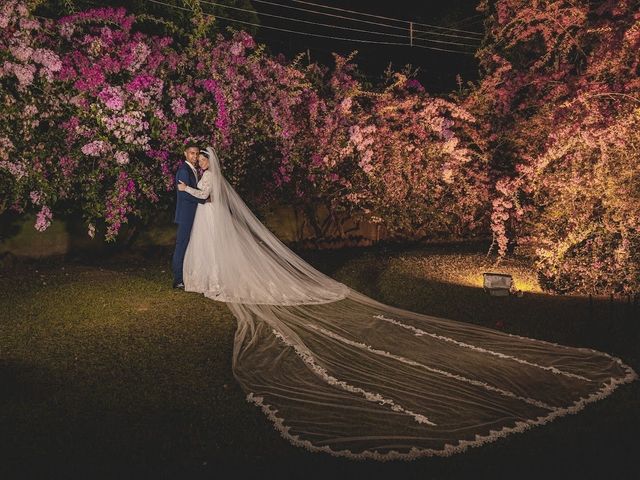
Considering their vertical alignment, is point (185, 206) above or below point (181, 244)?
above

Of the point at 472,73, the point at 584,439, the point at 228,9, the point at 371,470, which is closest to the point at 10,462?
the point at 371,470

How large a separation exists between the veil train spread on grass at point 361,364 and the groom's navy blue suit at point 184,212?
173 millimetres

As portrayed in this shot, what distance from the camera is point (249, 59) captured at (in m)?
11.9

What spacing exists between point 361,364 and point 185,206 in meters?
3.88

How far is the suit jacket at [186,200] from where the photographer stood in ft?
28.7

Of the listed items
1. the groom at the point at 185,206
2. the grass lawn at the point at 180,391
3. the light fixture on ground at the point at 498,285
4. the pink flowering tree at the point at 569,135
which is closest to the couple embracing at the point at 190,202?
the groom at the point at 185,206

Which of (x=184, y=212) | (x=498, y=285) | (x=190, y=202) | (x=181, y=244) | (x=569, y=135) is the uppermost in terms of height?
(x=569, y=135)

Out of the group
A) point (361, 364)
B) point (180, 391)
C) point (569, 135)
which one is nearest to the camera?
point (180, 391)

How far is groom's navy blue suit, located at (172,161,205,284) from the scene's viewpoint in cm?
876

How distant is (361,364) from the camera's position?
6125mm

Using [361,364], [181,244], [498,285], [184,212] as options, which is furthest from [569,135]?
[181,244]

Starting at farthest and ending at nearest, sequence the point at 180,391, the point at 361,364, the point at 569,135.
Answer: the point at 569,135 < the point at 361,364 < the point at 180,391

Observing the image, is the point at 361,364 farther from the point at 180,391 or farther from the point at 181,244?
the point at 181,244

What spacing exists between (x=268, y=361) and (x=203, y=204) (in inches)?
130
